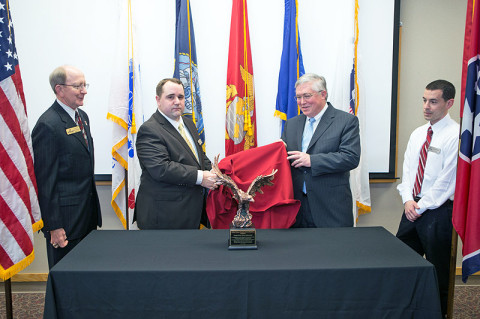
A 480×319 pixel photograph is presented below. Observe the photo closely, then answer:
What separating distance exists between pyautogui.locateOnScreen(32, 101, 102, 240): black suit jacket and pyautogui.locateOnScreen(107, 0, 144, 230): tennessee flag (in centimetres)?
77

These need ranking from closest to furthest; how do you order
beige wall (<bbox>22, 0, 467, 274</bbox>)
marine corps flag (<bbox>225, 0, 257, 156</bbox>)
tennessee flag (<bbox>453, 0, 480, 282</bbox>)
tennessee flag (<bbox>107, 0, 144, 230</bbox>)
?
tennessee flag (<bbox>453, 0, 480, 282</bbox>)
tennessee flag (<bbox>107, 0, 144, 230</bbox>)
marine corps flag (<bbox>225, 0, 257, 156</bbox>)
beige wall (<bbox>22, 0, 467, 274</bbox>)

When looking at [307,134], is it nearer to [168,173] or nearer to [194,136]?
[194,136]

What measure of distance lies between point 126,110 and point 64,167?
1.09 meters

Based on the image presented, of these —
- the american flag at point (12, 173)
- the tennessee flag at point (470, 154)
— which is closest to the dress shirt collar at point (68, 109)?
the american flag at point (12, 173)

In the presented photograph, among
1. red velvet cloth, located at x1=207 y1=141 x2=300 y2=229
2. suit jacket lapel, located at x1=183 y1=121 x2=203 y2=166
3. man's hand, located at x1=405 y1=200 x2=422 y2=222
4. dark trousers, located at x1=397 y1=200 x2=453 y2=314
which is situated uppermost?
suit jacket lapel, located at x1=183 y1=121 x2=203 y2=166

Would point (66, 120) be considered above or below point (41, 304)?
above

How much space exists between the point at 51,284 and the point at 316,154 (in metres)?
1.56

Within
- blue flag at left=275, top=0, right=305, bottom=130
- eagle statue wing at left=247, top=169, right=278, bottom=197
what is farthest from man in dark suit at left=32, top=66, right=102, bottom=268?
blue flag at left=275, top=0, right=305, bottom=130

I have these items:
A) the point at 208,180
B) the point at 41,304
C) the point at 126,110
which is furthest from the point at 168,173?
the point at 41,304

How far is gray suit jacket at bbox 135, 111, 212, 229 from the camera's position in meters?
2.30

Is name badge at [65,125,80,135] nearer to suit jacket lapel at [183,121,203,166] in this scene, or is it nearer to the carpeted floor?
suit jacket lapel at [183,121,203,166]

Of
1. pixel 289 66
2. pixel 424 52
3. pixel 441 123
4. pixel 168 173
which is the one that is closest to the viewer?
pixel 168 173

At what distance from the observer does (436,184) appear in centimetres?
241

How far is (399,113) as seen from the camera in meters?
3.59
